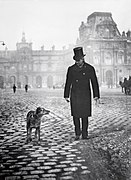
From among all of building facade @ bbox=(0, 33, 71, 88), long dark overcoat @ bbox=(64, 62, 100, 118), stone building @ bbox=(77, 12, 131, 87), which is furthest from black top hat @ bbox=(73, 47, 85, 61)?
building facade @ bbox=(0, 33, 71, 88)

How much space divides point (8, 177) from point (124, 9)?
15.1 ft

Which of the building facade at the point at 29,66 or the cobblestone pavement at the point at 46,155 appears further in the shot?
the building facade at the point at 29,66

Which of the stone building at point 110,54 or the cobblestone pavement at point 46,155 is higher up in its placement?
the stone building at point 110,54

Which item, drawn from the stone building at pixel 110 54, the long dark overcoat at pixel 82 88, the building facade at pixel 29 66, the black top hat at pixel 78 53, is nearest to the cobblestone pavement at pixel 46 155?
the long dark overcoat at pixel 82 88

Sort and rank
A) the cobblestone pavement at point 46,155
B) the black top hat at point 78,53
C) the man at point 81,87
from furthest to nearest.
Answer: the man at point 81,87 → the black top hat at point 78,53 → the cobblestone pavement at point 46,155

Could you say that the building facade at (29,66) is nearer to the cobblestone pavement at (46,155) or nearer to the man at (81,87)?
the cobblestone pavement at (46,155)

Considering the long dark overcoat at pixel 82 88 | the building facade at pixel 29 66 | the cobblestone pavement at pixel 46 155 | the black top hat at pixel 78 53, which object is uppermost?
the building facade at pixel 29 66

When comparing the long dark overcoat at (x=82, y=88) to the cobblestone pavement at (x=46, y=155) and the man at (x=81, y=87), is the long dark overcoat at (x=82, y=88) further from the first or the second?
the cobblestone pavement at (x=46, y=155)

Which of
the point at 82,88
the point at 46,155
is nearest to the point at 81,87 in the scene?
the point at 82,88

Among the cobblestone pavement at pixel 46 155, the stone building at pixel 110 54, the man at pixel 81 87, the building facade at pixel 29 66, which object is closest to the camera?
the cobblestone pavement at pixel 46 155

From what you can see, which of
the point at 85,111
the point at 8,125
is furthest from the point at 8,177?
the point at 8,125

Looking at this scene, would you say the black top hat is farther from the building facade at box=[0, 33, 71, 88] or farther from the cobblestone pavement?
the building facade at box=[0, 33, 71, 88]

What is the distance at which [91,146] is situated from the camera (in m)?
4.39

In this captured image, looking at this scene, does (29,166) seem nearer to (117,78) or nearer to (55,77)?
(117,78)
